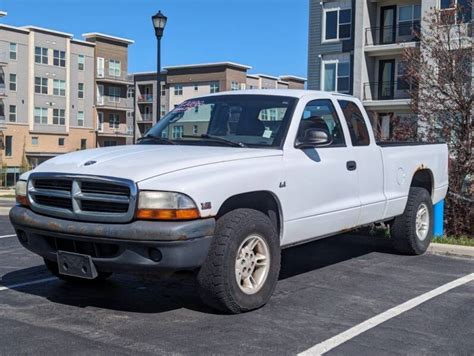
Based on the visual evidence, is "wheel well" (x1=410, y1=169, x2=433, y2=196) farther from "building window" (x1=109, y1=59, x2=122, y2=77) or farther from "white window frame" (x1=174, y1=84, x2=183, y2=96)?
"white window frame" (x1=174, y1=84, x2=183, y2=96)

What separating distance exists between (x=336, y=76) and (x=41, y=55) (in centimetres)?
4238

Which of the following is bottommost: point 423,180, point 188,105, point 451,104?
point 423,180

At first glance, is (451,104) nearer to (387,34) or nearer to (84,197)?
(84,197)

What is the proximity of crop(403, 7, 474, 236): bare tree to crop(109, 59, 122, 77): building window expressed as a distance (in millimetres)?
72746

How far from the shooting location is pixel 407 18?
37.2 m

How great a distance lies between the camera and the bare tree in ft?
32.9

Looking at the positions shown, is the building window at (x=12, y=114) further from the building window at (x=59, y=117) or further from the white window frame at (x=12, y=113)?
the building window at (x=59, y=117)

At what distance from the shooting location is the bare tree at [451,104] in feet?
32.9

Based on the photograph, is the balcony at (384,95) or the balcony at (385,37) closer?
the balcony at (384,95)

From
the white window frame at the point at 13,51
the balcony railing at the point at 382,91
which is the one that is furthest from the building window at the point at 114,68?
the balcony railing at the point at 382,91

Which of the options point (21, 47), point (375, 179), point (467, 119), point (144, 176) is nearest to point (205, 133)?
point (144, 176)

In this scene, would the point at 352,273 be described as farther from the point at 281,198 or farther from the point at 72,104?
the point at 72,104

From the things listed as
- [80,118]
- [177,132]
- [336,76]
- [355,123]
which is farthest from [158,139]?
[80,118]

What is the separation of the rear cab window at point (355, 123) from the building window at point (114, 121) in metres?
76.7
